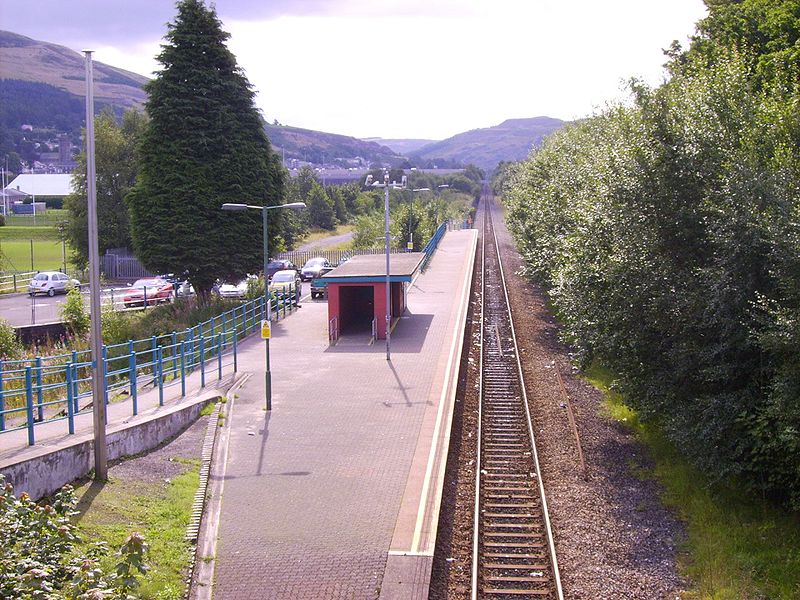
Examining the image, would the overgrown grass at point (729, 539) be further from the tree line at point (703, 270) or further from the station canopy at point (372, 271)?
the station canopy at point (372, 271)

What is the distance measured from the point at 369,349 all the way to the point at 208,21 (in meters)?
17.1

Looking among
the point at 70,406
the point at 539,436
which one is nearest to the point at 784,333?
the point at 539,436

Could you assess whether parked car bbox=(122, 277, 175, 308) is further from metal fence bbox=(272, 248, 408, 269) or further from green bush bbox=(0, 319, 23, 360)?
metal fence bbox=(272, 248, 408, 269)

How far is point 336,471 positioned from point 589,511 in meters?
4.42

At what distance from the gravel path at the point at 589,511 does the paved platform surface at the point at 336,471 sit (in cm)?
44

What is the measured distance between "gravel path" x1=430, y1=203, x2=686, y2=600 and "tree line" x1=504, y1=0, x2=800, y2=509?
4.19ft

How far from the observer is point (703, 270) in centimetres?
1359

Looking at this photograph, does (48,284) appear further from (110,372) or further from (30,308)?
(110,372)

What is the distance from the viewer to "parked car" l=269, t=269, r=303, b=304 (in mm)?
37562

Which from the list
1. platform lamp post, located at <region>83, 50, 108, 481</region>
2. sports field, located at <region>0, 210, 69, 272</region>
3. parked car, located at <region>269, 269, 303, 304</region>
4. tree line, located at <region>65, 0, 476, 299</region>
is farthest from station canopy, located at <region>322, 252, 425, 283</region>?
sports field, located at <region>0, 210, 69, 272</region>

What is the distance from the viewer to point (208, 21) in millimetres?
34469

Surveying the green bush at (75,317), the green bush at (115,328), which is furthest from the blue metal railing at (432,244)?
the green bush at (75,317)

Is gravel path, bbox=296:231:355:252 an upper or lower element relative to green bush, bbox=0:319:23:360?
upper

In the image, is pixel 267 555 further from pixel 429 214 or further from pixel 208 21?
pixel 429 214
